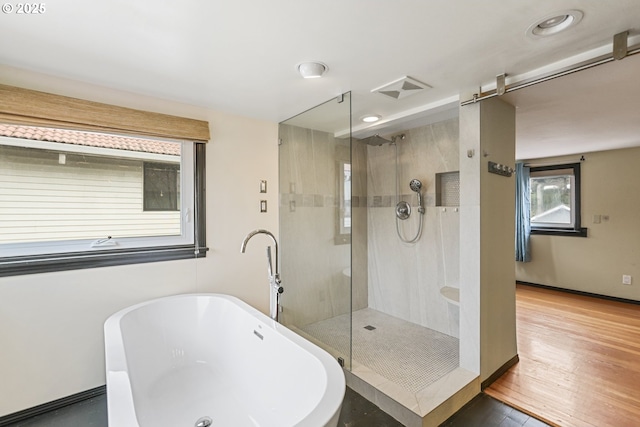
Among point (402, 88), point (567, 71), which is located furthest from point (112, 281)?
point (567, 71)

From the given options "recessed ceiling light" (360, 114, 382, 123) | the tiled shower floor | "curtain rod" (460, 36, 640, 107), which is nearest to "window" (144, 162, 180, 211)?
the tiled shower floor

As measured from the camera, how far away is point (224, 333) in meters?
2.27

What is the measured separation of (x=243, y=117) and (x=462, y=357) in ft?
9.15

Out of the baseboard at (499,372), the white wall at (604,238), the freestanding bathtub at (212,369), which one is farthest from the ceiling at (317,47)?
the white wall at (604,238)

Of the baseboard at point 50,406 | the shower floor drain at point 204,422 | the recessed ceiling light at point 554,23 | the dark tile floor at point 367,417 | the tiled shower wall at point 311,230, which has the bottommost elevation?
the dark tile floor at point 367,417

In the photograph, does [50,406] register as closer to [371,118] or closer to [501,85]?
[371,118]

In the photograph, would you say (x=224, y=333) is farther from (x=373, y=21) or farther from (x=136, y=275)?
(x=373, y=21)

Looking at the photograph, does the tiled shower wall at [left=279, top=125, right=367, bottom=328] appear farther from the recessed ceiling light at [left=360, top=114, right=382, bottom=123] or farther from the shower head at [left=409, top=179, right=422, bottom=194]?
the shower head at [left=409, top=179, right=422, bottom=194]

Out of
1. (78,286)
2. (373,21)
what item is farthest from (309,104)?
(78,286)

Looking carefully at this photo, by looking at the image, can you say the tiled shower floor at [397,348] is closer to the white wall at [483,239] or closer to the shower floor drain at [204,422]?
the white wall at [483,239]

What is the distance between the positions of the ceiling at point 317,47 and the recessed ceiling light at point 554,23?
3 centimetres

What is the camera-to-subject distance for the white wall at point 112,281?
1854 millimetres

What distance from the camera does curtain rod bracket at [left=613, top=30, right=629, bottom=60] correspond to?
1418 mm

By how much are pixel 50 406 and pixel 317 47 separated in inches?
112
